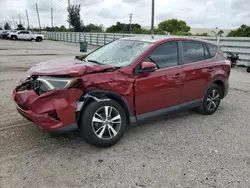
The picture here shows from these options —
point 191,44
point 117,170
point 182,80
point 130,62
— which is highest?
point 191,44

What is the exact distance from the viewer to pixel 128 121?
3600mm

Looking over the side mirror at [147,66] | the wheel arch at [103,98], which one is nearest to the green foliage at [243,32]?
the side mirror at [147,66]

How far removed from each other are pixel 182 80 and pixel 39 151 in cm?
258

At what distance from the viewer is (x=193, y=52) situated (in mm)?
4410

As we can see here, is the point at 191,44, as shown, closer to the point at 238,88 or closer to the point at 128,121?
the point at 128,121

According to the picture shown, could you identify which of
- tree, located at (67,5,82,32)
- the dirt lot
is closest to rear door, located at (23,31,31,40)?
tree, located at (67,5,82,32)

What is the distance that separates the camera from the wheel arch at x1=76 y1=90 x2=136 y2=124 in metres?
3.14

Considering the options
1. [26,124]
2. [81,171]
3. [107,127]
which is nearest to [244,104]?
[107,127]

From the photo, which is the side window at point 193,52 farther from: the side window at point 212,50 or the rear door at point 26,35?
the rear door at point 26,35

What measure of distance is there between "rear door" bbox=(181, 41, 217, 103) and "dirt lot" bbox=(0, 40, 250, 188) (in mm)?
575

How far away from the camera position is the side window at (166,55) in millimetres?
3810

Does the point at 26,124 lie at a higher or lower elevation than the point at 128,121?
lower

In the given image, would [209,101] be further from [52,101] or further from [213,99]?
[52,101]

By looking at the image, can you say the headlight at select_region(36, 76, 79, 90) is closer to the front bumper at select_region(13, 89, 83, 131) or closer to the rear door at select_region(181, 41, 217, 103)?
the front bumper at select_region(13, 89, 83, 131)
